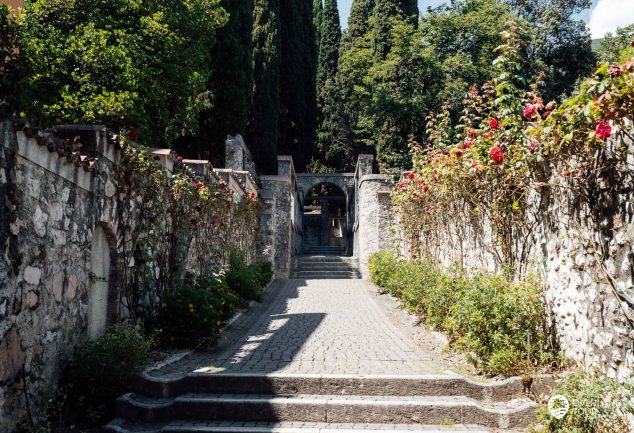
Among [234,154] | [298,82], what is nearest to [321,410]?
[234,154]

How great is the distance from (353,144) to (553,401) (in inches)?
1136

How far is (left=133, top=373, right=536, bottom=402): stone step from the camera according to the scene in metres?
4.87

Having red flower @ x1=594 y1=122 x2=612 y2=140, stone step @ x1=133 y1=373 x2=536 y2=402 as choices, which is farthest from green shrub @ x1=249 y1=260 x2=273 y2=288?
red flower @ x1=594 y1=122 x2=612 y2=140

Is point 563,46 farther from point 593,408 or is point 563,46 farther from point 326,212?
point 593,408

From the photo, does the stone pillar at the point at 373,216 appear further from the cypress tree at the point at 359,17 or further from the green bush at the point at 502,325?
the cypress tree at the point at 359,17

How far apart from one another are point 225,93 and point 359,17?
16405 mm

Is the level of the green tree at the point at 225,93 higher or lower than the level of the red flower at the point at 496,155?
higher

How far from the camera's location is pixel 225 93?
18625 mm

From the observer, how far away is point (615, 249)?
12.4 feet

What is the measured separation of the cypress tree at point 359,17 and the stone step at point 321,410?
29.6 metres

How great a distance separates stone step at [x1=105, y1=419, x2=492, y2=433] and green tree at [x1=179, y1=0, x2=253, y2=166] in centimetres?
1522

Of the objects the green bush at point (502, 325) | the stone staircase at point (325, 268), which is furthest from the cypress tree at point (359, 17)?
the green bush at point (502, 325)

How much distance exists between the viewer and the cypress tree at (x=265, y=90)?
955 inches

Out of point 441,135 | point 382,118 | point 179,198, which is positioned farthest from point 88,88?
point 382,118
